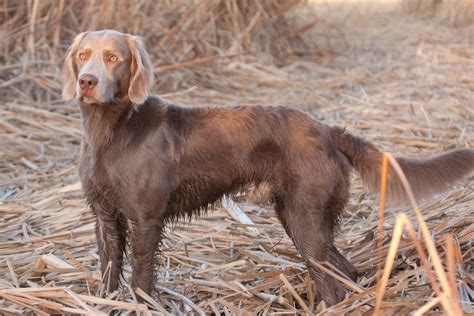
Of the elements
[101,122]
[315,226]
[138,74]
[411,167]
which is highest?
[138,74]

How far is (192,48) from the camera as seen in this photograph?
8.41m

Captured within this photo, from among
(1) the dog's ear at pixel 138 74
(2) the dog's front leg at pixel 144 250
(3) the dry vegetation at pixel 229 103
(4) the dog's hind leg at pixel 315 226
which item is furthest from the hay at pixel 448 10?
(2) the dog's front leg at pixel 144 250

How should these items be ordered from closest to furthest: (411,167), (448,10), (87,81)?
(87,81) < (411,167) < (448,10)

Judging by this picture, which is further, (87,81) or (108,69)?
(108,69)

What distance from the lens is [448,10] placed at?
42.2ft

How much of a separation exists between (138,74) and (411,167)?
1.23 m

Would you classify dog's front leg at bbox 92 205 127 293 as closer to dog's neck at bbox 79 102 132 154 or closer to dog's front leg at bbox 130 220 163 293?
dog's front leg at bbox 130 220 163 293

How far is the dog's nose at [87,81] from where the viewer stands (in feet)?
10.5

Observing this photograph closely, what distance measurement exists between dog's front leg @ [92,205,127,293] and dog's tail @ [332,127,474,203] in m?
1.04

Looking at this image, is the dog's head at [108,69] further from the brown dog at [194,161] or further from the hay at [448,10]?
the hay at [448,10]

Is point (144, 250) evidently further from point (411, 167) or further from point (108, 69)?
point (411, 167)

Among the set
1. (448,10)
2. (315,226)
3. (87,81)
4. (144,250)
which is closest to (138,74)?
(87,81)

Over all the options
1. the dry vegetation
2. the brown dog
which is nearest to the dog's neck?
the brown dog

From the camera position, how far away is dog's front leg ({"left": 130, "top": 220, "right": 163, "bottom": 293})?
3303mm
